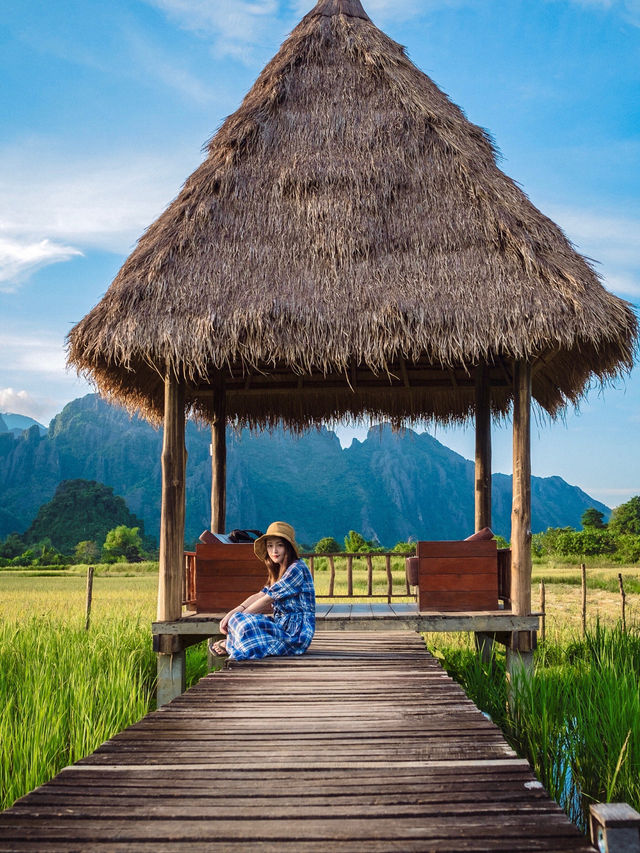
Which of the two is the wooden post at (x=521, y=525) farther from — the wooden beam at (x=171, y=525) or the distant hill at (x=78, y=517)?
the distant hill at (x=78, y=517)

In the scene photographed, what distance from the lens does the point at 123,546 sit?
5088 centimetres

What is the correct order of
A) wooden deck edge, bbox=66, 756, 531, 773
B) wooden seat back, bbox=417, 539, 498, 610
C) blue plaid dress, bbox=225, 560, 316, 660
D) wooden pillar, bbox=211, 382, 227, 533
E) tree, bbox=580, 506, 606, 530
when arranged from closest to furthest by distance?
1. wooden deck edge, bbox=66, 756, 531, 773
2. blue plaid dress, bbox=225, 560, 316, 660
3. wooden seat back, bbox=417, 539, 498, 610
4. wooden pillar, bbox=211, 382, 227, 533
5. tree, bbox=580, 506, 606, 530

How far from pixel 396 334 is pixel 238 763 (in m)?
3.45

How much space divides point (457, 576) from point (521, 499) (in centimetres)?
76

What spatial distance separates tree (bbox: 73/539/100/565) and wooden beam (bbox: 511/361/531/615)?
49.1 meters

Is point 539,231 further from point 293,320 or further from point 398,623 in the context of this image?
point 398,623

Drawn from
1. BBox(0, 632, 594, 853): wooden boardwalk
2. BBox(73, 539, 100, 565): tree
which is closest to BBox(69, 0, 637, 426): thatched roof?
BBox(0, 632, 594, 853): wooden boardwalk

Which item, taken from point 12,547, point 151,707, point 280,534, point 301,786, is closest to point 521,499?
point 280,534

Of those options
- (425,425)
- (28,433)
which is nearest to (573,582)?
(425,425)

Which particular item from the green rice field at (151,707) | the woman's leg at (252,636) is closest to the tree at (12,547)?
the green rice field at (151,707)

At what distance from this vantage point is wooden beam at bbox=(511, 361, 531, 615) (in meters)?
5.67

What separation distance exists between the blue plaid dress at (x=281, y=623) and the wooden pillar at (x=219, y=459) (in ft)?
10.2

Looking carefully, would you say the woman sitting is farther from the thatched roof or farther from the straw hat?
the thatched roof

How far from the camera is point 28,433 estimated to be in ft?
301
